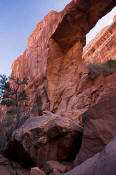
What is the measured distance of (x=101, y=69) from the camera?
10617mm

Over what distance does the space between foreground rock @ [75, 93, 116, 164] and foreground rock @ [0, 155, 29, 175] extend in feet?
6.71

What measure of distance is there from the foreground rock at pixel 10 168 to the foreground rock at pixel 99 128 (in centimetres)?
204

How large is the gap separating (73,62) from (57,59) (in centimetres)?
125

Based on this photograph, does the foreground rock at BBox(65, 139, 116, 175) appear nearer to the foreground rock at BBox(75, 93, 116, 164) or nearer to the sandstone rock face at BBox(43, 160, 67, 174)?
the foreground rock at BBox(75, 93, 116, 164)

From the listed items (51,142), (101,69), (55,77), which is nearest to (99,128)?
(51,142)

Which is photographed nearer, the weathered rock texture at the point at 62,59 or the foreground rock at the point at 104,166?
the foreground rock at the point at 104,166

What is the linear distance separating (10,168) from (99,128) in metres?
3.16

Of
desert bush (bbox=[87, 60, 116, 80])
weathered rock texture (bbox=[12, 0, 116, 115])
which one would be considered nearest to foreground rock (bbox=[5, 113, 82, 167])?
weathered rock texture (bbox=[12, 0, 116, 115])

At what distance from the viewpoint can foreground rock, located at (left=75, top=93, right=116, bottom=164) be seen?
3.27 metres

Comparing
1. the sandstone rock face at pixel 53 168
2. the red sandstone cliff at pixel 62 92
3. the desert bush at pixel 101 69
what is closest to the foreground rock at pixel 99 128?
the red sandstone cliff at pixel 62 92

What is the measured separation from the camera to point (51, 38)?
→ 11.4m

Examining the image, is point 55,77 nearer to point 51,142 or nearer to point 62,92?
point 62,92

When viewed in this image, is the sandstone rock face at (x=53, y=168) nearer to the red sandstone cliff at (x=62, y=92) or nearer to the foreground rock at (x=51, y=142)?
the red sandstone cliff at (x=62, y=92)

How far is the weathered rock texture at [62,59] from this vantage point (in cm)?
971
